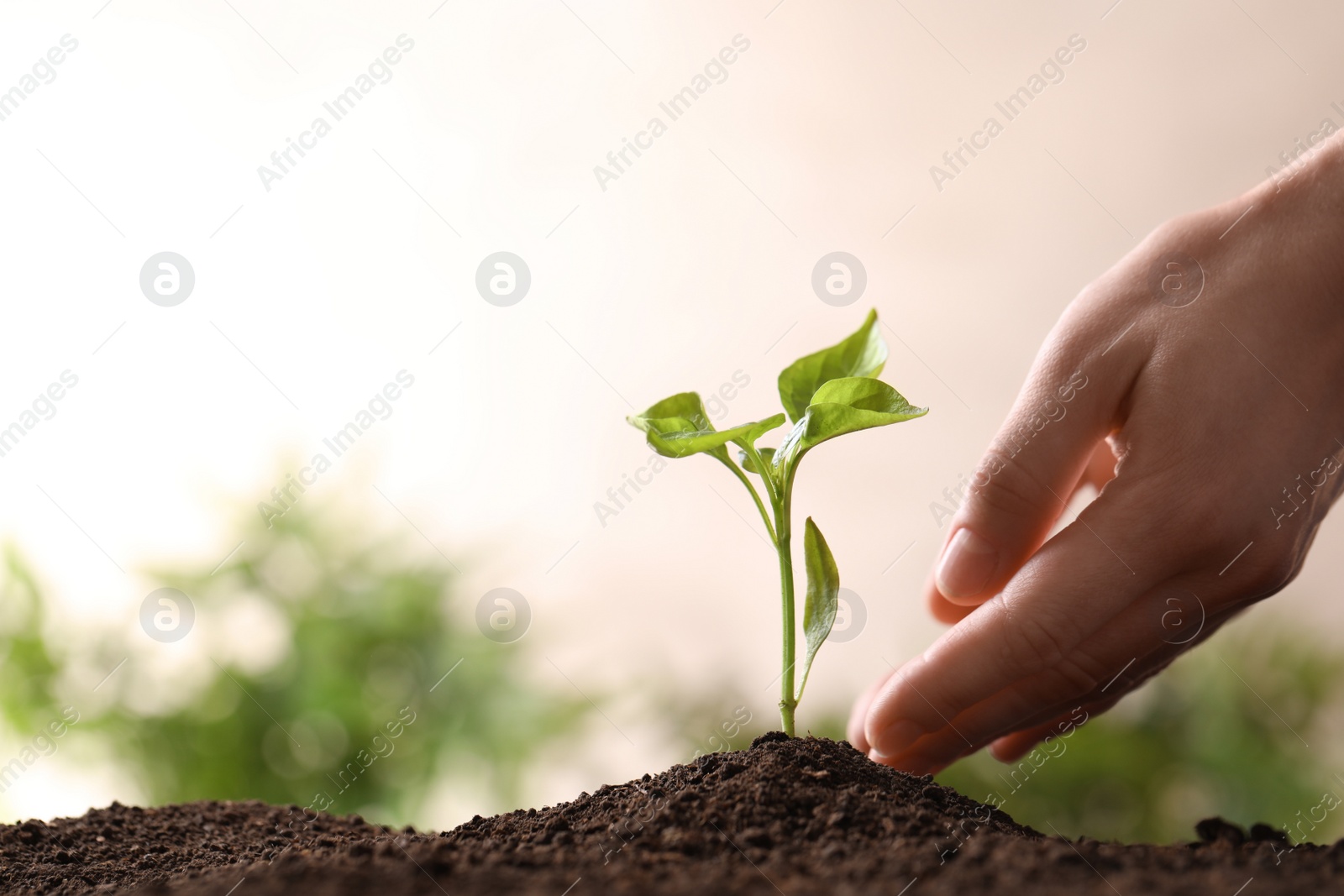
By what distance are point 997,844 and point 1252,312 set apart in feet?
1.72

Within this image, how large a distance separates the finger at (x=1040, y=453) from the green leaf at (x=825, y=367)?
0.50ft

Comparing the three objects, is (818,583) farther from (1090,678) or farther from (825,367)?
(1090,678)

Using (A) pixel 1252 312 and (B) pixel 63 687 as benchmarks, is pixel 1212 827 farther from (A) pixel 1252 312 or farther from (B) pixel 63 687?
(B) pixel 63 687

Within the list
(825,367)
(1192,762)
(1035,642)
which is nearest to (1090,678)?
(1035,642)

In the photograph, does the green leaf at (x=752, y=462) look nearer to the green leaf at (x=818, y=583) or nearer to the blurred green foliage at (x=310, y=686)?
the green leaf at (x=818, y=583)

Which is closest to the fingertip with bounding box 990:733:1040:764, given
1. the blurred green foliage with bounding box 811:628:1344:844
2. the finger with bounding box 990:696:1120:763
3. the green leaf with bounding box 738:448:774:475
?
the finger with bounding box 990:696:1120:763

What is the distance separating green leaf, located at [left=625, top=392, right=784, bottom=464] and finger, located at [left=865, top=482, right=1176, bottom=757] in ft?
0.97

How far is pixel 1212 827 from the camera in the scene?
0.77 meters

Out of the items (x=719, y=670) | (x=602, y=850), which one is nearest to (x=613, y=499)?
(x=719, y=670)

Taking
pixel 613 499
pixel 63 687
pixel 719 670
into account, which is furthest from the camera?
pixel 613 499

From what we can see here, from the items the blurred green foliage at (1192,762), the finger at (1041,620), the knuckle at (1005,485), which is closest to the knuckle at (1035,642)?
the finger at (1041,620)

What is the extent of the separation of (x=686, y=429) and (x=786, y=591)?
176 mm

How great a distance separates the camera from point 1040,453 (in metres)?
0.87

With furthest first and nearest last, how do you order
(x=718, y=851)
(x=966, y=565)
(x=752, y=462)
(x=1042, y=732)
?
(x=1042, y=732), (x=966, y=565), (x=752, y=462), (x=718, y=851)
